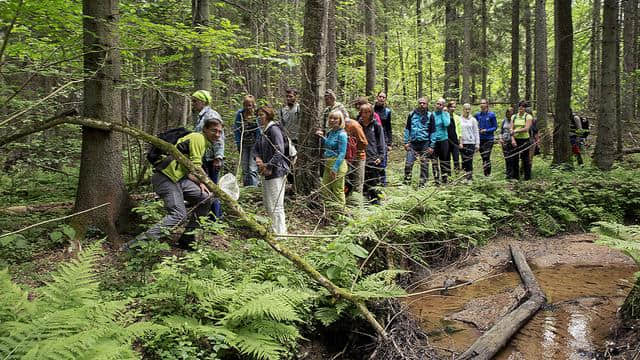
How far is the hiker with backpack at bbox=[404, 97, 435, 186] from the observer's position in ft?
33.7

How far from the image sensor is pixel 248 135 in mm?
8352

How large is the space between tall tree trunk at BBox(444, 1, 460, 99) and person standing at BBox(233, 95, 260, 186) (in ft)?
56.6

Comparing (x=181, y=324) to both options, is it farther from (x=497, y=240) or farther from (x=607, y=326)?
(x=497, y=240)

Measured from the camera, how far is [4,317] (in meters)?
3.28

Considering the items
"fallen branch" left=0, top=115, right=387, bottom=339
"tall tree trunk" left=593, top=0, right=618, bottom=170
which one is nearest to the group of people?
"fallen branch" left=0, top=115, right=387, bottom=339

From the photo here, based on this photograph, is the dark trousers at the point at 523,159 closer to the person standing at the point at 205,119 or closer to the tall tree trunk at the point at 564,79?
the tall tree trunk at the point at 564,79

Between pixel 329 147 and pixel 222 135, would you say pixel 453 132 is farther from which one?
pixel 222 135

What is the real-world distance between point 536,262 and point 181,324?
6.50m

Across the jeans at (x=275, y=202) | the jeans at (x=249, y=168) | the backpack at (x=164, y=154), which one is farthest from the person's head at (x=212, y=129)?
the jeans at (x=249, y=168)

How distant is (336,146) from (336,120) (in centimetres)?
46

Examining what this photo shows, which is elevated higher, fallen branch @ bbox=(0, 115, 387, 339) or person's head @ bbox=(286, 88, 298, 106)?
person's head @ bbox=(286, 88, 298, 106)

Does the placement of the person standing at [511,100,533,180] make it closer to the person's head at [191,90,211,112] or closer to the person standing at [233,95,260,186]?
the person standing at [233,95,260,186]

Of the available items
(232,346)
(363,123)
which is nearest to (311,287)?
(232,346)

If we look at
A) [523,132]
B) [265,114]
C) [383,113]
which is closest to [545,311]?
[265,114]
